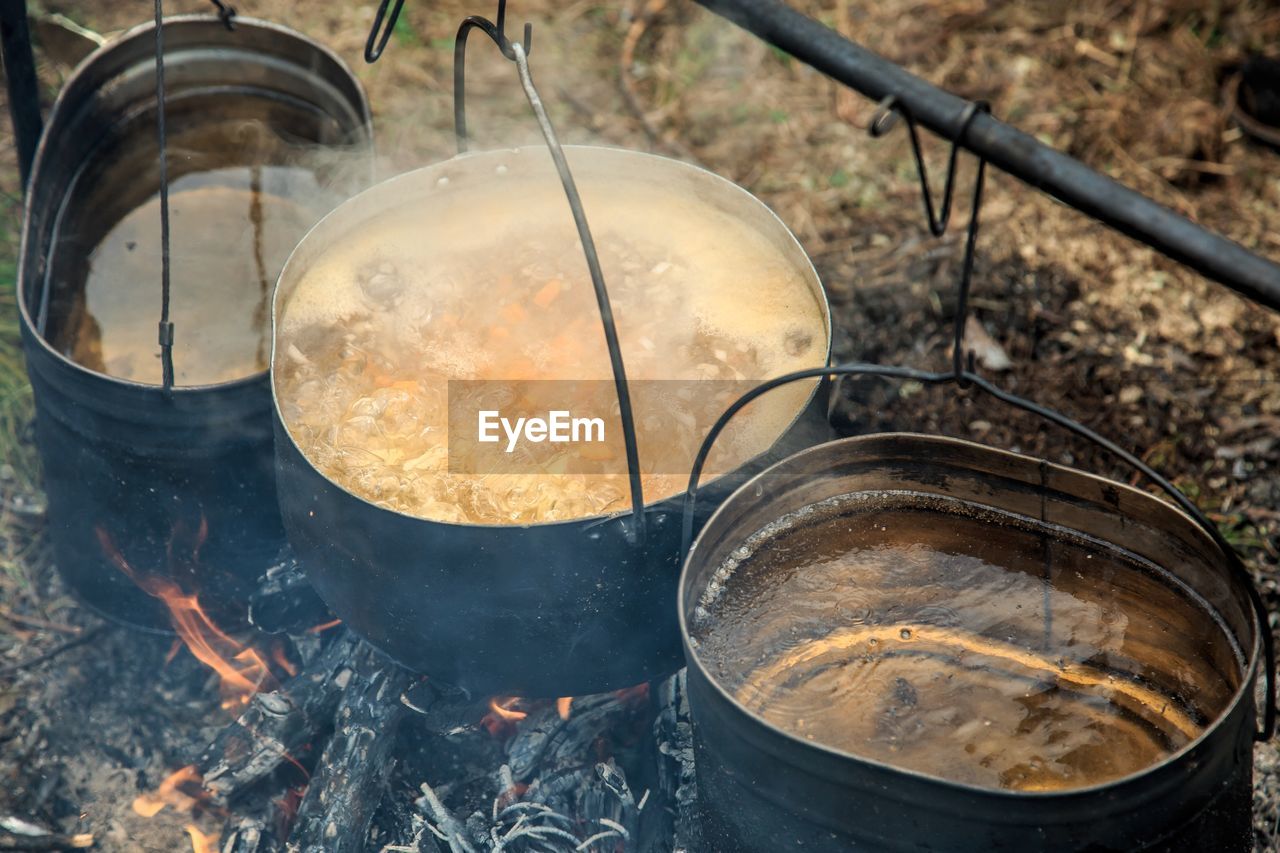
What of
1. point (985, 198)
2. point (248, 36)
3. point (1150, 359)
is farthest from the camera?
point (985, 198)

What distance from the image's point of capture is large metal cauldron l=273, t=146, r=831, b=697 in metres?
2.49

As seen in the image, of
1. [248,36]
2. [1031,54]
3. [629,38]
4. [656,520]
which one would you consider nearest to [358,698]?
[656,520]

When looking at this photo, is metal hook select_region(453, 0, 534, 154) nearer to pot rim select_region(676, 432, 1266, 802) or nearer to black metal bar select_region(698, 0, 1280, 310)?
black metal bar select_region(698, 0, 1280, 310)

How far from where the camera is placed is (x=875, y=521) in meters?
2.77

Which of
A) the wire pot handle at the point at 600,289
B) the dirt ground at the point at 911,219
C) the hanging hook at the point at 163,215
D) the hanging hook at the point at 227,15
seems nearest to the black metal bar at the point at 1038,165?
the wire pot handle at the point at 600,289

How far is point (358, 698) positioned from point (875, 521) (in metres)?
1.56

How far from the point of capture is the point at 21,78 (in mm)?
3803

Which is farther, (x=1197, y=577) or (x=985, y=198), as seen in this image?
(x=985, y=198)

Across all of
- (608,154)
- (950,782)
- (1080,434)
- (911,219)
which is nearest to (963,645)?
(1080,434)

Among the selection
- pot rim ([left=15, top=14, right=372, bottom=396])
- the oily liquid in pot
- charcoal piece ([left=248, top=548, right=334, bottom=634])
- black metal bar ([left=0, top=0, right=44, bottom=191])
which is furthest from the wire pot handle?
black metal bar ([left=0, top=0, right=44, bottom=191])

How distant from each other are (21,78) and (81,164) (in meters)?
0.35

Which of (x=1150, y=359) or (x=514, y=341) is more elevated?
(x=514, y=341)

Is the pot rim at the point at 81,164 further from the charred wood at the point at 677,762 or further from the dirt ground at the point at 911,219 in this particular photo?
the charred wood at the point at 677,762

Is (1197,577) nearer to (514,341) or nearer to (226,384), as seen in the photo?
(514,341)
